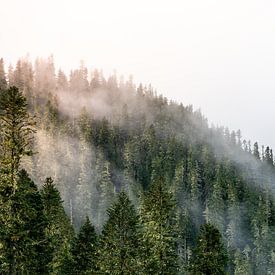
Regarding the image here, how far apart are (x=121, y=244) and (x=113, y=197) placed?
83606 millimetres

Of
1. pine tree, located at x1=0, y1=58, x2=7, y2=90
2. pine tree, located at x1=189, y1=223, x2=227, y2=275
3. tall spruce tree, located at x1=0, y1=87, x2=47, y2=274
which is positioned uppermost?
pine tree, located at x1=0, y1=58, x2=7, y2=90

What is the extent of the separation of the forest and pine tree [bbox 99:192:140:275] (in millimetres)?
92

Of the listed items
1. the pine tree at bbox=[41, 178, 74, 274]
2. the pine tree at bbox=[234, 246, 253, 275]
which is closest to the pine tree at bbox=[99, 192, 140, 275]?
the pine tree at bbox=[41, 178, 74, 274]

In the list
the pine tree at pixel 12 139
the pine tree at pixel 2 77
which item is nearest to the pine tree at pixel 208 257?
the pine tree at pixel 12 139

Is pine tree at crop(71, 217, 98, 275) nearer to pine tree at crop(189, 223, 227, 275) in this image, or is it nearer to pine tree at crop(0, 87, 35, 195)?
pine tree at crop(189, 223, 227, 275)

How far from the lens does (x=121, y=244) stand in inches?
1655

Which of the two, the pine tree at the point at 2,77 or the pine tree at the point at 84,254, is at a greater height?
the pine tree at the point at 2,77

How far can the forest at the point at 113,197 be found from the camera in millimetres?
32469

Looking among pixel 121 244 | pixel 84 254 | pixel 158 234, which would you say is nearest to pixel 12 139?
pixel 121 244

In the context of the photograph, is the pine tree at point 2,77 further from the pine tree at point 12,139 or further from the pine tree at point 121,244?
the pine tree at point 12,139

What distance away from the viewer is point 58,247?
45.4 m

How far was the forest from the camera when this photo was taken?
32469 mm

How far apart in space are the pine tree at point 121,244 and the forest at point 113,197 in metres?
0.09

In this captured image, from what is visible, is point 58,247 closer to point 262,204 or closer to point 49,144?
point 49,144
